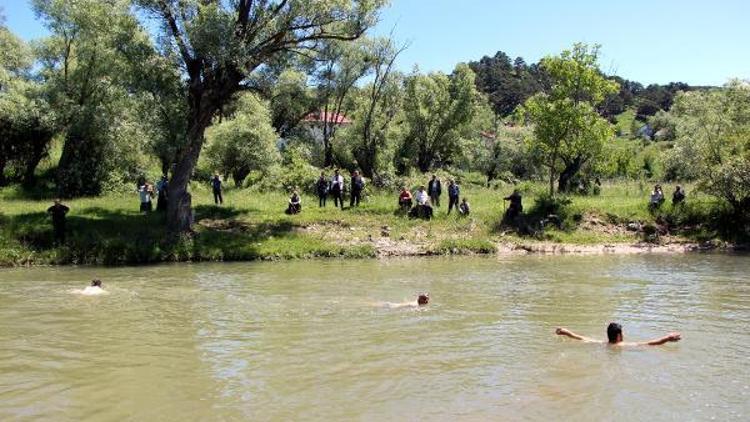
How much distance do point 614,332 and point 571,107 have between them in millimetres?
23595

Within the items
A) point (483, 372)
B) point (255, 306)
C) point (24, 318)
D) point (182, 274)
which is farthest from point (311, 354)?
point (182, 274)

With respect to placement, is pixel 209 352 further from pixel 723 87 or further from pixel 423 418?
pixel 723 87

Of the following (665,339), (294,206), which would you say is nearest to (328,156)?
(294,206)

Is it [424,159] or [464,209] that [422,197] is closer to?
[464,209]

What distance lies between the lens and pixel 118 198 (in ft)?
118

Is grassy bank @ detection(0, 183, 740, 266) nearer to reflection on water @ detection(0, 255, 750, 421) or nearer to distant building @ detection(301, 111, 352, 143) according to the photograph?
reflection on water @ detection(0, 255, 750, 421)

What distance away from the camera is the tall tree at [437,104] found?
5584cm

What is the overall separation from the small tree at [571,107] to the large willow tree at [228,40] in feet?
34.9

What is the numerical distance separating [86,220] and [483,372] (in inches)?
892

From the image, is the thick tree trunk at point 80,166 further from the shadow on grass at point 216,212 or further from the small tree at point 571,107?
the small tree at point 571,107

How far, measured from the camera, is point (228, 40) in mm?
26875

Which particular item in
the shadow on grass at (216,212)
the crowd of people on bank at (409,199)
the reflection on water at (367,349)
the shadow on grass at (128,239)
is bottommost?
the reflection on water at (367,349)

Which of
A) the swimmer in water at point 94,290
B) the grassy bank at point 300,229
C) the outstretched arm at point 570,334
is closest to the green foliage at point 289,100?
the grassy bank at point 300,229

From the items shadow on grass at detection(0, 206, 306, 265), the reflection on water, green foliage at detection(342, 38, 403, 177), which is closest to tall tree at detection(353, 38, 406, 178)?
green foliage at detection(342, 38, 403, 177)
